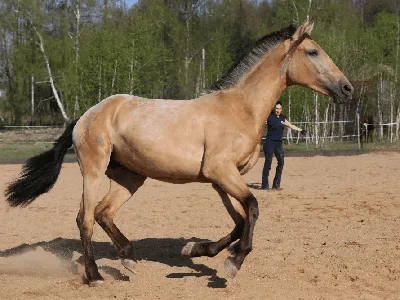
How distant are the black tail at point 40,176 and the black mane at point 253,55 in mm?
1838

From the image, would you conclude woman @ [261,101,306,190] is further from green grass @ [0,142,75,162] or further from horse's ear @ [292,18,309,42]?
green grass @ [0,142,75,162]

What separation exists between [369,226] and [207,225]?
7.43 feet

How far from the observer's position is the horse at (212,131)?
19.2 ft

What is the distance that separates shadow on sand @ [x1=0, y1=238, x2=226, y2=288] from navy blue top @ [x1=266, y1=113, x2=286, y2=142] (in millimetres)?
5960

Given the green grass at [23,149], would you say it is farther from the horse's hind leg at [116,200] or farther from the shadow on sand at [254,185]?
the horse's hind leg at [116,200]

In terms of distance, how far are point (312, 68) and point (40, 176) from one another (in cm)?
331

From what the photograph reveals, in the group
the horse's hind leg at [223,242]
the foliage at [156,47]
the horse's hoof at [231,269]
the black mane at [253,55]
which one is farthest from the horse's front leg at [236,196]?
the foliage at [156,47]

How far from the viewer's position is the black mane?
245 inches

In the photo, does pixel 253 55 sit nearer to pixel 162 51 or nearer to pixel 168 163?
pixel 168 163

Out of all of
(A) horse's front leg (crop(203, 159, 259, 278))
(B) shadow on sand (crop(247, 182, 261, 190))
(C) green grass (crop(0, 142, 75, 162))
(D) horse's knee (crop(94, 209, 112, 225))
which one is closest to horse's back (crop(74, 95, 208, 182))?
(A) horse's front leg (crop(203, 159, 259, 278))

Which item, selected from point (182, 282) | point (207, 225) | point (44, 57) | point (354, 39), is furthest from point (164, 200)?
point (44, 57)

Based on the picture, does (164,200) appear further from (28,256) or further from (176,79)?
(176,79)

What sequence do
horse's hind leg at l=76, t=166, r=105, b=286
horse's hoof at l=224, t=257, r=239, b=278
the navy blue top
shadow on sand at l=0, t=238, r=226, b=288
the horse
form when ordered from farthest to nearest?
the navy blue top
shadow on sand at l=0, t=238, r=226, b=288
horse's hind leg at l=76, t=166, r=105, b=286
the horse
horse's hoof at l=224, t=257, r=239, b=278

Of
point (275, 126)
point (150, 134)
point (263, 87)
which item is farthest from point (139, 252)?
point (275, 126)
